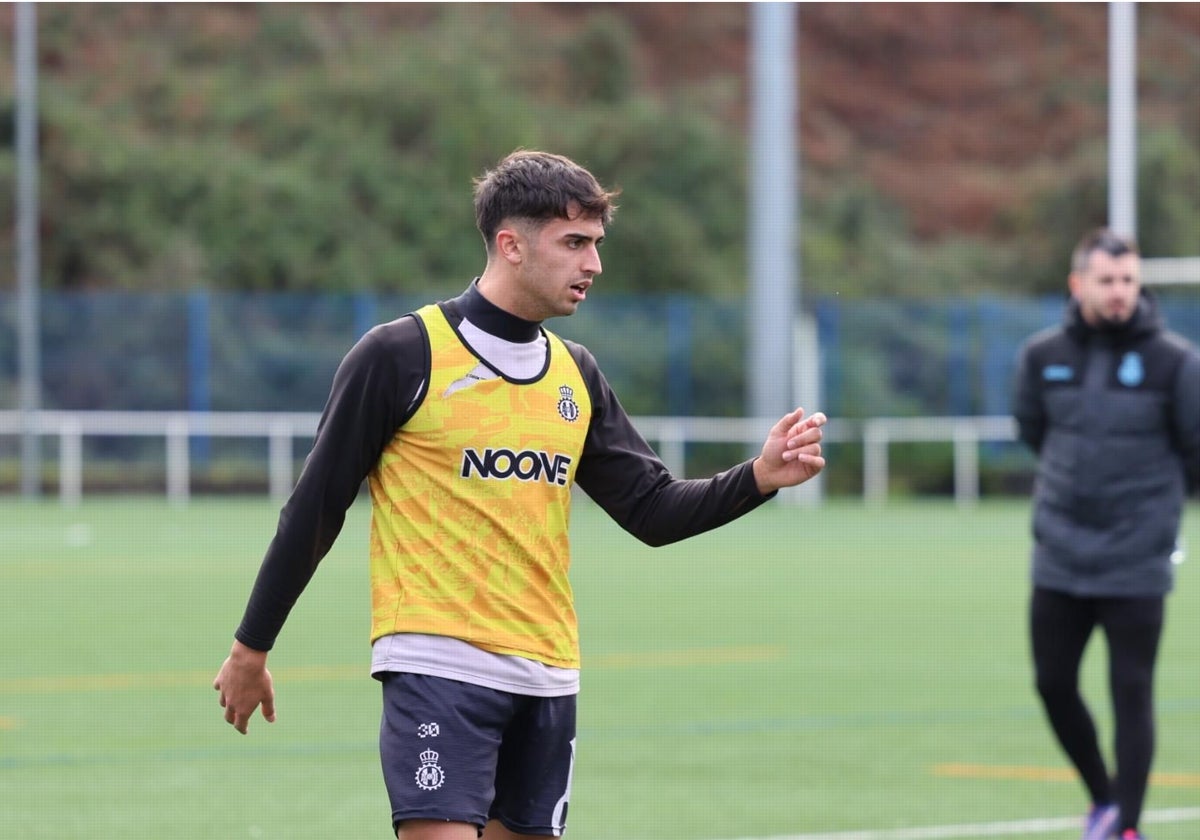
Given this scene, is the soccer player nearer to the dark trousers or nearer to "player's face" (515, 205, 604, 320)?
"player's face" (515, 205, 604, 320)

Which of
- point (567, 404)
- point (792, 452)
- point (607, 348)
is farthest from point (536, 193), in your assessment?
point (607, 348)

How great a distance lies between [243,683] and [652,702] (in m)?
6.00

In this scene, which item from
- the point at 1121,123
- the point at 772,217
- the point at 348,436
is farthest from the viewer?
the point at 772,217

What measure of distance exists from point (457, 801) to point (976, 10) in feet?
220

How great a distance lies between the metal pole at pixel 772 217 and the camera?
28.8m

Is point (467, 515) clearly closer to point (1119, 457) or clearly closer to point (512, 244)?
point (512, 244)

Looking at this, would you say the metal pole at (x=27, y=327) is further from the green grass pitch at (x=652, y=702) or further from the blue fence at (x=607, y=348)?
the green grass pitch at (x=652, y=702)

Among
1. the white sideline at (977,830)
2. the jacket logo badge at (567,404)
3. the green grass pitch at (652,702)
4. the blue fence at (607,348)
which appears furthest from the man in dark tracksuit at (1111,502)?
the blue fence at (607,348)

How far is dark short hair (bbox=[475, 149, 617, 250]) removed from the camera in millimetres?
4793

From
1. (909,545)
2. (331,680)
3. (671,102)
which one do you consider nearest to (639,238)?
(671,102)

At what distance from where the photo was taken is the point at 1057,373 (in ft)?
24.4

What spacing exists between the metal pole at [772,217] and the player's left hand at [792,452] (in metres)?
24.1

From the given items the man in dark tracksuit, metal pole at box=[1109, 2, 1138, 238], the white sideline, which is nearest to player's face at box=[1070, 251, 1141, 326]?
the man in dark tracksuit

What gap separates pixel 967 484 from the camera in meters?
30.5
